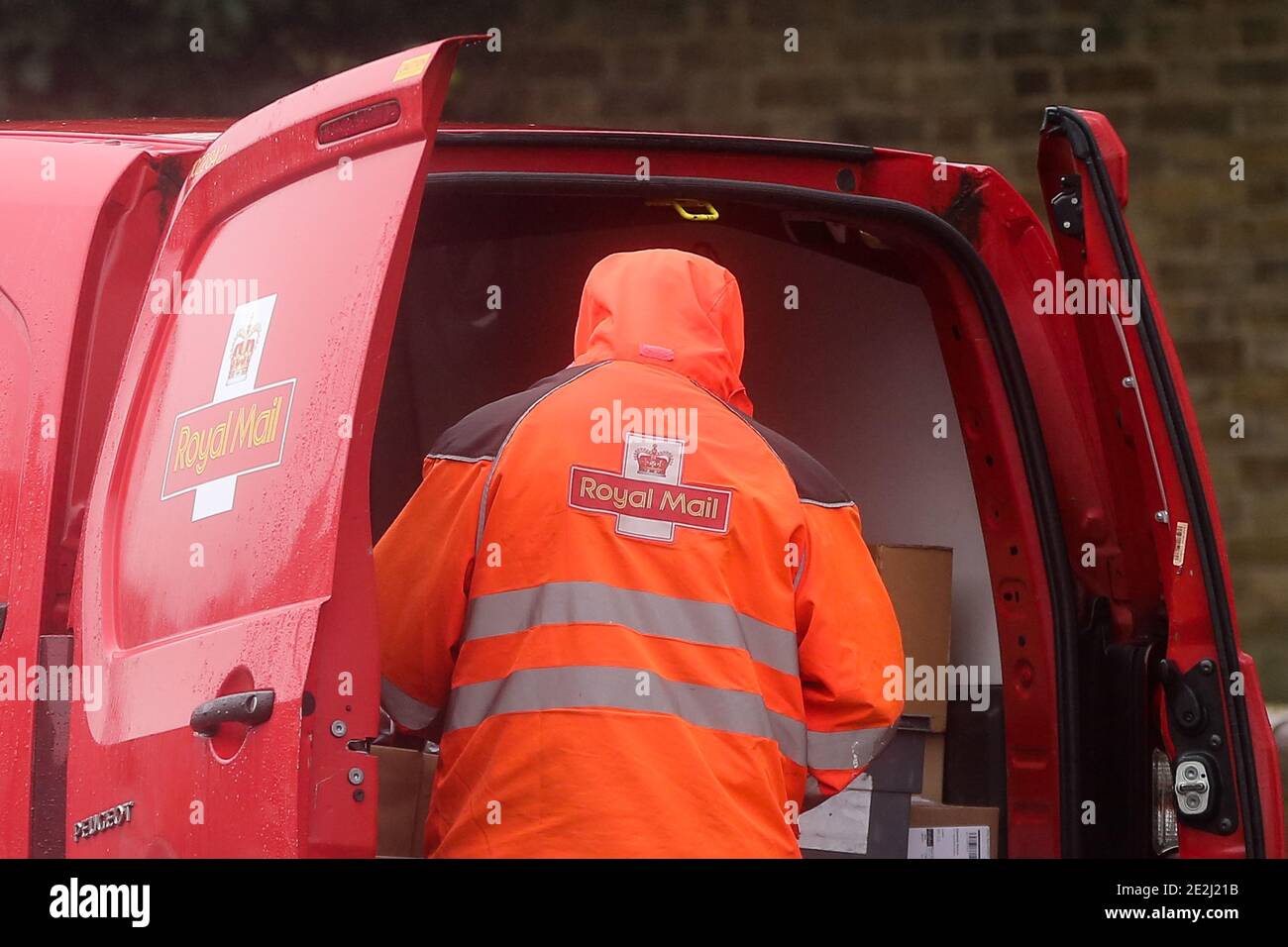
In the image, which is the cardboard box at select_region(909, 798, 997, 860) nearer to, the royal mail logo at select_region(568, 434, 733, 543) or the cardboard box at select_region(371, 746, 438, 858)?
the cardboard box at select_region(371, 746, 438, 858)

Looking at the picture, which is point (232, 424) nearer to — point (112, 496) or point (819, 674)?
point (112, 496)

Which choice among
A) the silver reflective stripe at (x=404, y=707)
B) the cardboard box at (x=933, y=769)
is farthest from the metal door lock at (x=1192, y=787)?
the silver reflective stripe at (x=404, y=707)

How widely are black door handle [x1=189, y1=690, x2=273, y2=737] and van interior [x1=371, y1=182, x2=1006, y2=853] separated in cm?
203

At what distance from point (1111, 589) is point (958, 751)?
2.86 feet

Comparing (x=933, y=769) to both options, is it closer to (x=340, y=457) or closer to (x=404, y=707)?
(x=404, y=707)

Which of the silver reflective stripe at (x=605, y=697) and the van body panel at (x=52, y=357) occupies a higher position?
the van body panel at (x=52, y=357)

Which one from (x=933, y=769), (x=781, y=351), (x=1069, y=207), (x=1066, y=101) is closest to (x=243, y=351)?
(x=1069, y=207)

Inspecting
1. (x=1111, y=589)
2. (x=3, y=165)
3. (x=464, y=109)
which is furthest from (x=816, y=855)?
(x=464, y=109)

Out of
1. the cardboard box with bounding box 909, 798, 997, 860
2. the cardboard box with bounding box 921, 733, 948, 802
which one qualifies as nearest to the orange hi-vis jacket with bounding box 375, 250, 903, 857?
the cardboard box with bounding box 909, 798, 997, 860

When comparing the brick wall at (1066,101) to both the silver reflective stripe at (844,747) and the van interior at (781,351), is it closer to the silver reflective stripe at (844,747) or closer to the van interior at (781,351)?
the van interior at (781,351)

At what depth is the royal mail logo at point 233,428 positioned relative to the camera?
241 cm

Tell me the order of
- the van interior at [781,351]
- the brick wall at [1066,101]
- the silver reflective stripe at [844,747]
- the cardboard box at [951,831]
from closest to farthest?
1. the silver reflective stripe at [844,747]
2. the cardboard box at [951,831]
3. the van interior at [781,351]
4. the brick wall at [1066,101]

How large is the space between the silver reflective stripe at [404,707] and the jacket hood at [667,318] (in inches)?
25.2

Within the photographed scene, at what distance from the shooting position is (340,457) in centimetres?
226
